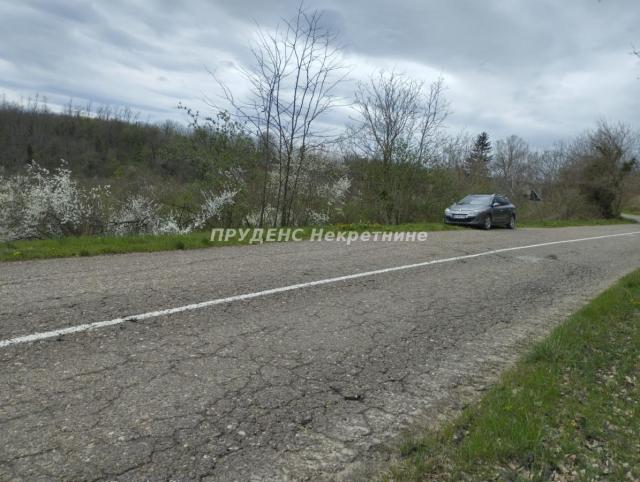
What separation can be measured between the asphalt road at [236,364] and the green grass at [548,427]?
266 millimetres

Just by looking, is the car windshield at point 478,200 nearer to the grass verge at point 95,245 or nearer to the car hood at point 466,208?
the car hood at point 466,208

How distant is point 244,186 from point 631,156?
3998 cm

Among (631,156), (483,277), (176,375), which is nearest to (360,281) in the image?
(483,277)

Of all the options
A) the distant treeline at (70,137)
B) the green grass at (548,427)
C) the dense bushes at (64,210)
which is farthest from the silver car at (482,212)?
the distant treeline at (70,137)

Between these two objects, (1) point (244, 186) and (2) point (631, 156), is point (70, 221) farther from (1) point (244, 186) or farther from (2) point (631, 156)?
(2) point (631, 156)

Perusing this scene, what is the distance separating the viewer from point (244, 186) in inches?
575

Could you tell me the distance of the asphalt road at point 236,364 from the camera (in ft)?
7.97

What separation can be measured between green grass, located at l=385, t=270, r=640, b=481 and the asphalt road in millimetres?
266

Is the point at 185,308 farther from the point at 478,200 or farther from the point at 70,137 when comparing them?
the point at 70,137

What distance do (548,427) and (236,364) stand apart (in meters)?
2.31

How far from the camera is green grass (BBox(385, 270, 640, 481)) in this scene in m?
2.40

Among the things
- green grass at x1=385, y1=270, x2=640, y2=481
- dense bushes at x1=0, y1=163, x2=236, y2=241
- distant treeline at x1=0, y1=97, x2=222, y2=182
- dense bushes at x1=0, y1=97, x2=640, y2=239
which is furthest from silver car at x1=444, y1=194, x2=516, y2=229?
distant treeline at x1=0, y1=97, x2=222, y2=182

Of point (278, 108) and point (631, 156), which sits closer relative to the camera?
point (278, 108)

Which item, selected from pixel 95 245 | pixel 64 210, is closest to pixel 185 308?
pixel 95 245
